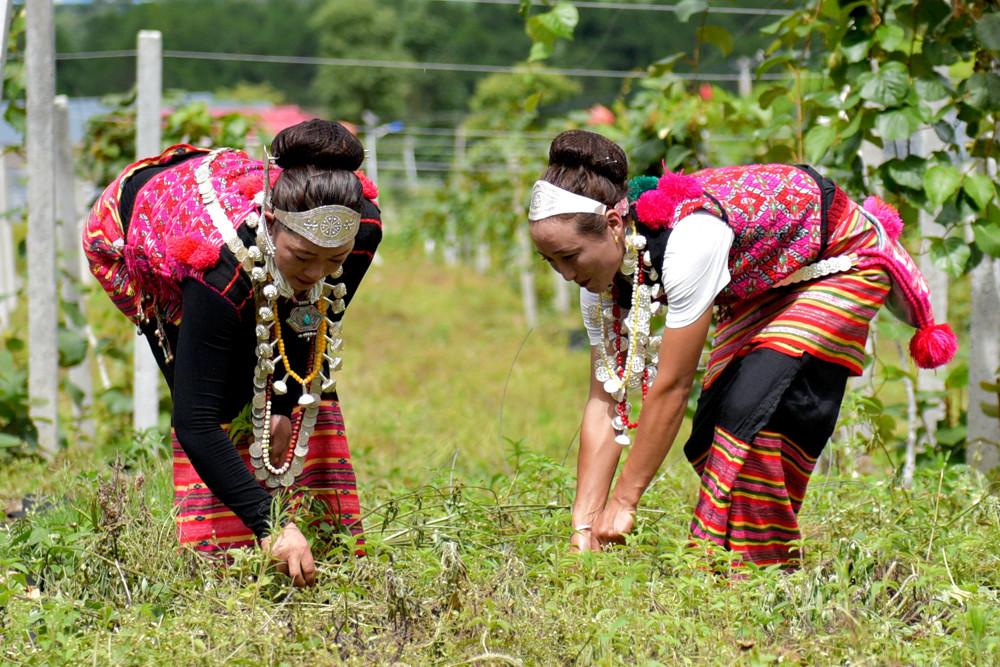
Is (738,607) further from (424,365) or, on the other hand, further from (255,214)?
(424,365)

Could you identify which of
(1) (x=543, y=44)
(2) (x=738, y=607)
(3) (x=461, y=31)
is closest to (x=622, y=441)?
(2) (x=738, y=607)

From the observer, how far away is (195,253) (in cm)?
273

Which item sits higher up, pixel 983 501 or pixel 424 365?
pixel 983 501

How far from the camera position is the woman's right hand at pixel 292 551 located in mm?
2756

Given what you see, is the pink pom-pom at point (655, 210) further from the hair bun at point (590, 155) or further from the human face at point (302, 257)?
the human face at point (302, 257)

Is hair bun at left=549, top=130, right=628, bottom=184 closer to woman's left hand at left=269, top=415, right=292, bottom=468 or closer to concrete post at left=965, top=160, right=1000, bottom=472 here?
woman's left hand at left=269, top=415, right=292, bottom=468

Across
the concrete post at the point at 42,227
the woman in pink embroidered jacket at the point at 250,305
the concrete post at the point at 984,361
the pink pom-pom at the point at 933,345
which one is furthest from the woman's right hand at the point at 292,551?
the concrete post at the point at 984,361

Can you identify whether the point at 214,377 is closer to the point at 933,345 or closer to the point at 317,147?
the point at 317,147

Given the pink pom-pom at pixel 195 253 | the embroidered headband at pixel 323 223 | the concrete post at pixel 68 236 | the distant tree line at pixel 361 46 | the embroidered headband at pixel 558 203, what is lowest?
the distant tree line at pixel 361 46

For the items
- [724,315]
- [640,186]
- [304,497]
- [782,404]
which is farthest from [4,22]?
[782,404]

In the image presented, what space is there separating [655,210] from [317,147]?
85 cm

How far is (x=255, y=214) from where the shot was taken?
2.81 metres

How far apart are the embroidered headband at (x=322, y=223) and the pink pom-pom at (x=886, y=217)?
5.20ft

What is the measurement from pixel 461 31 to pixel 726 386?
153 ft
